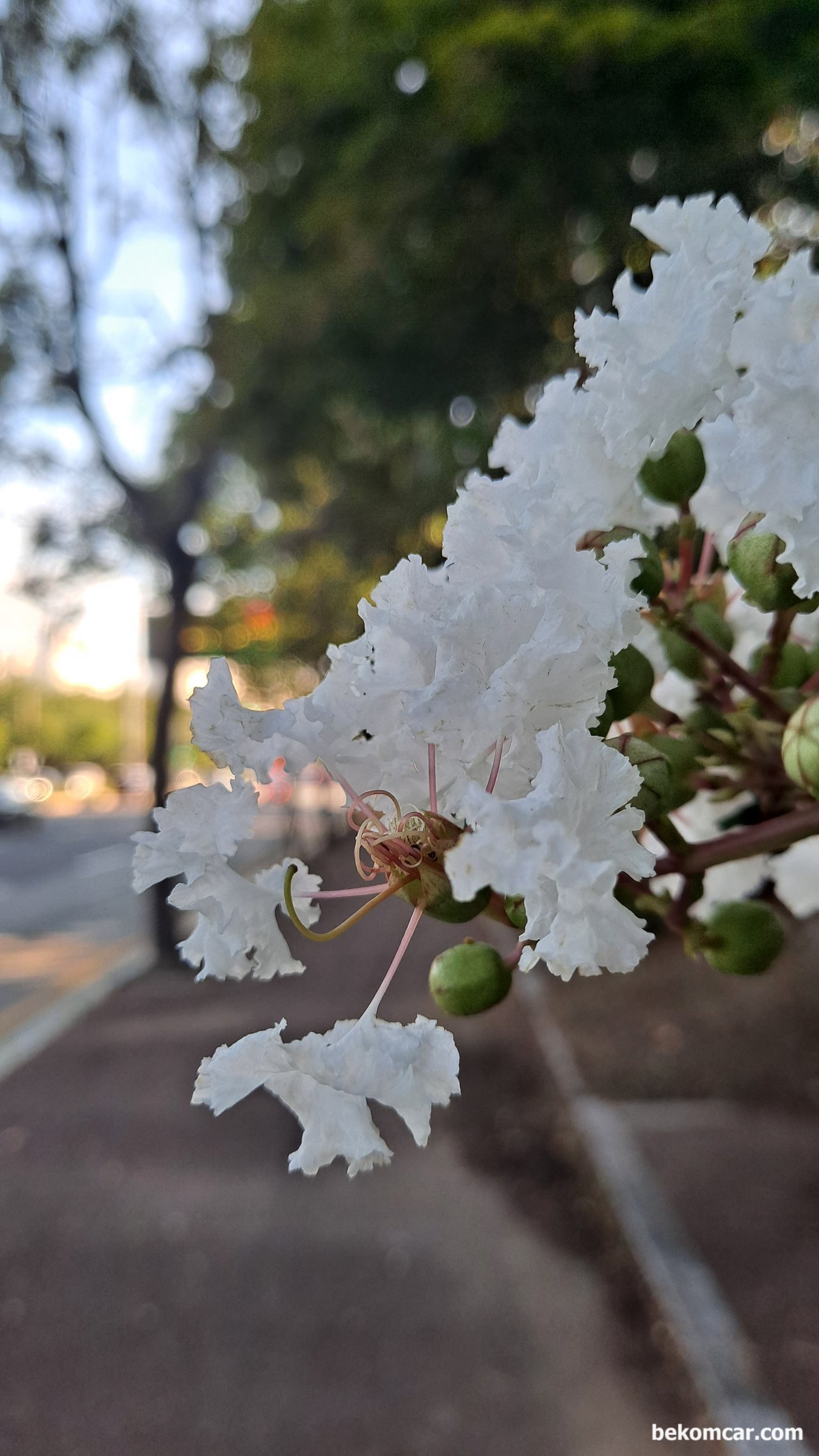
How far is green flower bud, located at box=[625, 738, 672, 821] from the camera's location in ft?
2.15

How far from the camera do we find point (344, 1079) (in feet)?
1.87

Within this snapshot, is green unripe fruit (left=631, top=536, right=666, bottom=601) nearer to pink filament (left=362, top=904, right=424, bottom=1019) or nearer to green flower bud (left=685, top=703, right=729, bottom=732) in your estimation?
green flower bud (left=685, top=703, right=729, bottom=732)

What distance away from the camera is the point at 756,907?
819 millimetres

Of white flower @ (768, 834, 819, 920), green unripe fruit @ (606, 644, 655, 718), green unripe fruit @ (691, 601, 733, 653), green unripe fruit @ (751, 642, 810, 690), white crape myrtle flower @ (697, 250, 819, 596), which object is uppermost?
white crape myrtle flower @ (697, 250, 819, 596)

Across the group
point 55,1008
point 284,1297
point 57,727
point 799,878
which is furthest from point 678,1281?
point 57,727

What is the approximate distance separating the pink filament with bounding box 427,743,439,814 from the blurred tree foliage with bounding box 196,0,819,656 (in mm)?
1364

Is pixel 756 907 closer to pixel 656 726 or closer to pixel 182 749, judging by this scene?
pixel 656 726

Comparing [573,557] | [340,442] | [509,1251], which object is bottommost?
[509,1251]

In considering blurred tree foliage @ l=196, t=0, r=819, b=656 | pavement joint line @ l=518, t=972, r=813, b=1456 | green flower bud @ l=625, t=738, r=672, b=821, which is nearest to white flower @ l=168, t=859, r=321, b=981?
green flower bud @ l=625, t=738, r=672, b=821

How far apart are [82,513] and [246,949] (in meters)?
8.48

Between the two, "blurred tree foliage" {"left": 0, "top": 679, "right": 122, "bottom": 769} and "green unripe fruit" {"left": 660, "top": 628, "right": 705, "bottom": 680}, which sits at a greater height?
"blurred tree foliage" {"left": 0, "top": 679, "right": 122, "bottom": 769}

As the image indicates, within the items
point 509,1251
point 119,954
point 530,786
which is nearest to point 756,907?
point 530,786

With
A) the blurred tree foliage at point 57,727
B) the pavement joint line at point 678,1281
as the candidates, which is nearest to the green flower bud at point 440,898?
the pavement joint line at point 678,1281

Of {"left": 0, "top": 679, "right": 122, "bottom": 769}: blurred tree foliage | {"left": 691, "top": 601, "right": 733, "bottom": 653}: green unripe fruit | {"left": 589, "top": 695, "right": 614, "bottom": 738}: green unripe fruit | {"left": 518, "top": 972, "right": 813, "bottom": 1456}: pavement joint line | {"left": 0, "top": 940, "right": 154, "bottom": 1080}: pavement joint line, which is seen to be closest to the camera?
{"left": 589, "top": 695, "right": 614, "bottom": 738}: green unripe fruit
